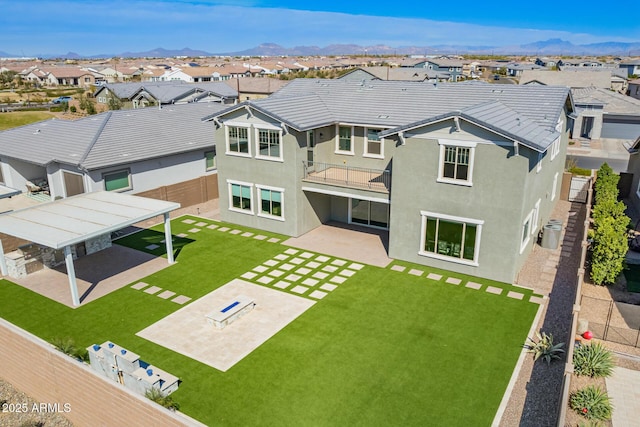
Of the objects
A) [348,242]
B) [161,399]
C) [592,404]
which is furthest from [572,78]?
[161,399]

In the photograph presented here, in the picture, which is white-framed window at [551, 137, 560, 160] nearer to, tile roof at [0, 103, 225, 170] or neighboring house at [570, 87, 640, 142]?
tile roof at [0, 103, 225, 170]

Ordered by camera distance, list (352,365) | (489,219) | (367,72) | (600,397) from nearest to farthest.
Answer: (600,397)
(352,365)
(489,219)
(367,72)

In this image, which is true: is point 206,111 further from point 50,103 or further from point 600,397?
point 50,103

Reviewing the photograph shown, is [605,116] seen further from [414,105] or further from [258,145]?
[258,145]

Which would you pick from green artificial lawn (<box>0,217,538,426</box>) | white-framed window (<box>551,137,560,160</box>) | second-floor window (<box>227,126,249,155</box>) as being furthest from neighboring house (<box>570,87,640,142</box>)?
green artificial lawn (<box>0,217,538,426</box>)

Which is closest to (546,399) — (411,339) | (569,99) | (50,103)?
(411,339)

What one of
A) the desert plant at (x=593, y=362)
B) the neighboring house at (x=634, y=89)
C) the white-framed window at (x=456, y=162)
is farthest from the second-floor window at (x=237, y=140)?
the neighboring house at (x=634, y=89)
